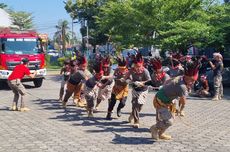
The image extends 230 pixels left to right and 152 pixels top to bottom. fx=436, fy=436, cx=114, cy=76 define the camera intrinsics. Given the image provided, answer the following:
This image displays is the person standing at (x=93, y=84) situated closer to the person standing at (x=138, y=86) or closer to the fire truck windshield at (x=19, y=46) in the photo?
the person standing at (x=138, y=86)

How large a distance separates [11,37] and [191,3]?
8.49 meters

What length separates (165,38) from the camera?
1973 cm

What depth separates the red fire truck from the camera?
19422 mm

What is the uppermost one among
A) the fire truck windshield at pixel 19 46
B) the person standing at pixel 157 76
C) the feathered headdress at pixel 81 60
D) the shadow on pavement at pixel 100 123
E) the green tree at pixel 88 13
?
the green tree at pixel 88 13

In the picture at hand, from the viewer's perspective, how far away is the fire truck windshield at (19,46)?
19781 millimetres

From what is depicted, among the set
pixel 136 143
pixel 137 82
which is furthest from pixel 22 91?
pixel 136 143

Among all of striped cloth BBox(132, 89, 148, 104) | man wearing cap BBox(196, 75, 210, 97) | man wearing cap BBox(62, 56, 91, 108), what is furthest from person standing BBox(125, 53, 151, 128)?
man wearing cap BBox(196, 75, 210, 97)

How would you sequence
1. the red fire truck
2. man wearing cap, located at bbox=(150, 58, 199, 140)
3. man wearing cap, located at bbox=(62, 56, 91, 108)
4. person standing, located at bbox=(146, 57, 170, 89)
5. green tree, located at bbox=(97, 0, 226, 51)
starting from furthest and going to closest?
the red fire truck
green tree, located at bbox=(97, 0, 226, 51)
man wearing cap, located at bbox=(62, 56, 91, 108)
person standing, located at bbox=(146, 57, 170, 89)
man wearing cap, located at bbox=(150, 58, 199, 140)

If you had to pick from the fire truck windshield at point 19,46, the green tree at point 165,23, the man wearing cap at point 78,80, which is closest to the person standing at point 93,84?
the man wearing cap at point 78,80

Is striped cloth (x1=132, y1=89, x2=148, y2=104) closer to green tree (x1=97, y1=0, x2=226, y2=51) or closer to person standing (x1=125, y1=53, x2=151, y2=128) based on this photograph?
person standing (x1=125, y1=53, x2=151, y2=128)

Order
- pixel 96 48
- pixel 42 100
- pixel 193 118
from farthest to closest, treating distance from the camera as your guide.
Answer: pixel 96 48
pixel 42 100
pixel 193 118

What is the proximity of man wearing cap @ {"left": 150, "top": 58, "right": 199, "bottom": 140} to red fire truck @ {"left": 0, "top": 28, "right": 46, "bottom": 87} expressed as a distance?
39.2ft

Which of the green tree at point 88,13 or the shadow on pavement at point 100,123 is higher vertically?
the green tree at point 88,13

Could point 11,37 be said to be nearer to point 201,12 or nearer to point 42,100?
point 42,100
